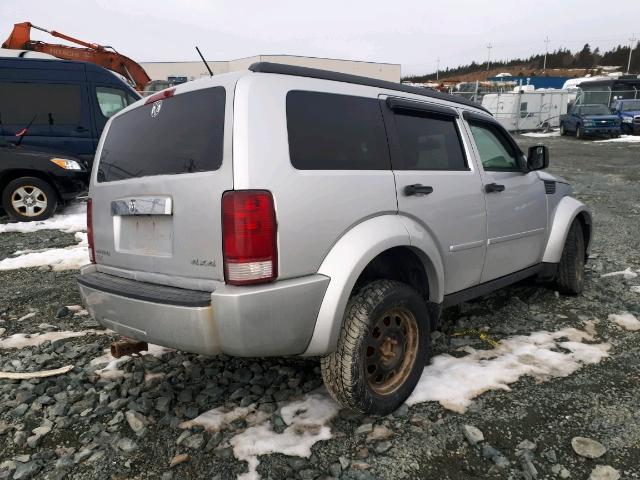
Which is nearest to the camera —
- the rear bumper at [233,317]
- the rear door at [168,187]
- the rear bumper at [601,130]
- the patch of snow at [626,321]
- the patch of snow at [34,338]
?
the rear bumper at [233,317]

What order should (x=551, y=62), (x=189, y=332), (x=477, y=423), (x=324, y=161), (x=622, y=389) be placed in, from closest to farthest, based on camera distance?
(x=189, y=332)
(x=324, y=161)
(x=477, y=423)
(x=622, y=389)
(x=551, y=62)

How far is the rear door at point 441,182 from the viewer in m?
2.68

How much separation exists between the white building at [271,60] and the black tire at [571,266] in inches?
1756

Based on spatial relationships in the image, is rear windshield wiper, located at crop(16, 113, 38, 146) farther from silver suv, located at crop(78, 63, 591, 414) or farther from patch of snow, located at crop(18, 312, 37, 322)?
silver suv, located at crop(78, 63, 591, 414)

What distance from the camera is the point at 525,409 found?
2.59m

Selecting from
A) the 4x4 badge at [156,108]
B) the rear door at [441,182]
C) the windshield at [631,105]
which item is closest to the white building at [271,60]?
the windshield at [631,105]

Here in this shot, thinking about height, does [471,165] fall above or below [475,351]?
above

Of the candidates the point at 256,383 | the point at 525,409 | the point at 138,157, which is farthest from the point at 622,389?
the point at 138,157

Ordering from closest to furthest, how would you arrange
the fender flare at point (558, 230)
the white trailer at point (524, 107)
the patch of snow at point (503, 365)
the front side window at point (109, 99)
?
the patch of snow at point (503, 365)
the fender flare at point (558, 230)
the front side window at point (109, 99)
the white trailer at point (524, 107)

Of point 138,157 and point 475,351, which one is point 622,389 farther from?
point 138,157

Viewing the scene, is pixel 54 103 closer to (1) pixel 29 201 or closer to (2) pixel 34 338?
(1) pixel 29 201

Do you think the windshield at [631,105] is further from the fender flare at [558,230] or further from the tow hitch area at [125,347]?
the tow hitch area at [125,347]

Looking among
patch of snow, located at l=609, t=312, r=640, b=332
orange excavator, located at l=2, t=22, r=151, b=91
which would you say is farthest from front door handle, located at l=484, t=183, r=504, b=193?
orange excavator, located at l=2, t=22, r=151, b=91

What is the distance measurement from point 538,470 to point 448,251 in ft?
4.16
